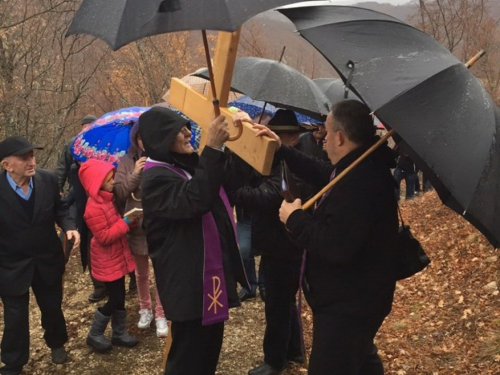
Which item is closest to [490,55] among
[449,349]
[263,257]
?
[449,349]

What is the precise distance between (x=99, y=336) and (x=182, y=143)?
2384mm

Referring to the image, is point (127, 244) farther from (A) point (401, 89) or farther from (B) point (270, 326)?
(A) point (401, 89)

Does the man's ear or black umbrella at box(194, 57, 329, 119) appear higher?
black umbrella at box(194, 57, 329, 119)

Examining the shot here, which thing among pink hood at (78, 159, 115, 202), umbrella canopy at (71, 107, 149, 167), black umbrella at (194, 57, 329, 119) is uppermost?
black umbrella at (194, 57, 329, 119)

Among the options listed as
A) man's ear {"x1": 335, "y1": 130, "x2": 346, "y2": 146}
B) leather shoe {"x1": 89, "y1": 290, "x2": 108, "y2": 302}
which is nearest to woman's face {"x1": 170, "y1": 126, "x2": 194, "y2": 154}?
man's ear {"x1": 335, "y1": 130, "x2": 346, "y2": 146}

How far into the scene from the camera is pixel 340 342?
7.99 ft

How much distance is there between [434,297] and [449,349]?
48.3 inches

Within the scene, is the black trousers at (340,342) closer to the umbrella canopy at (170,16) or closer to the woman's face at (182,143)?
the woman's face at (182,143)

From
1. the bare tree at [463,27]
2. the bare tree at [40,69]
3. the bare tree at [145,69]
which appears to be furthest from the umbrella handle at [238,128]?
the bare tree at [145,69]

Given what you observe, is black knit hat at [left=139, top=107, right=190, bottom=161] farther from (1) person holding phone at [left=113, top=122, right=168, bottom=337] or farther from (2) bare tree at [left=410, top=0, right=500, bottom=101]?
(2) bare tree at [left=410, top=0, right=500, bottom=101]

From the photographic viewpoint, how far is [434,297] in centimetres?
540

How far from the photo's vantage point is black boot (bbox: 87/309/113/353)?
13.9 ft

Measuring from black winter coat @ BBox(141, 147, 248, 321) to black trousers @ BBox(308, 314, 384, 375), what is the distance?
1.97 ft

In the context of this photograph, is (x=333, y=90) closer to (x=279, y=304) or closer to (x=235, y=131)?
(x=279, y=304)
